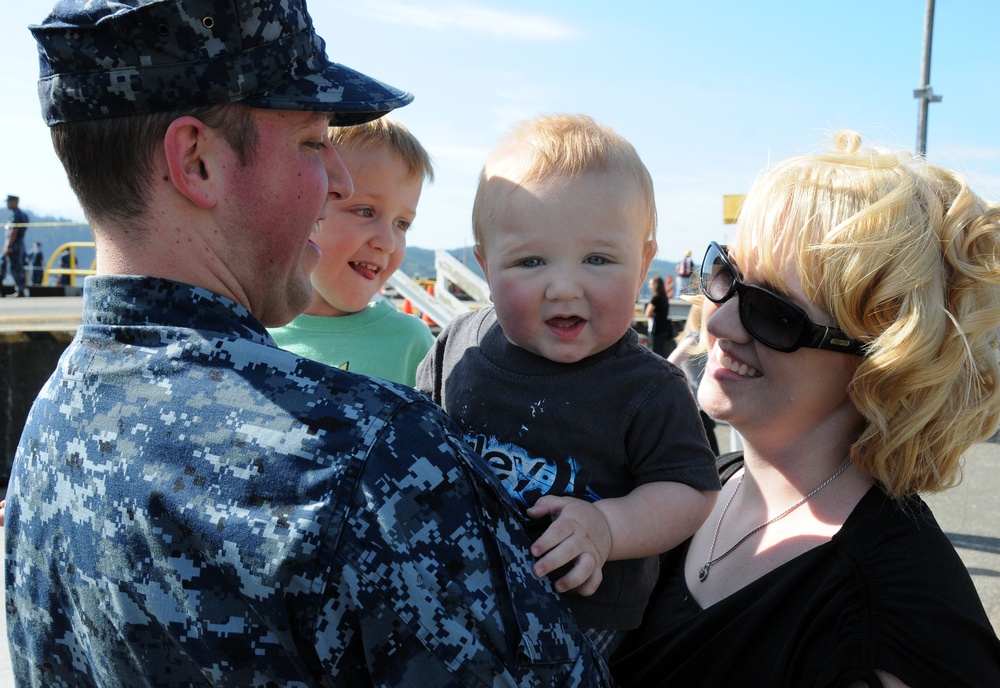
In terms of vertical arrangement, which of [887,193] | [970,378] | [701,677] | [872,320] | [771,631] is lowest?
[701,677]

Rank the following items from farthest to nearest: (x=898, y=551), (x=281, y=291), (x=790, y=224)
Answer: (x=790, y=224), (x=898, y=551), (x=281, y=291)

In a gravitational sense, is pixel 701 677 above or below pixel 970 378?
below

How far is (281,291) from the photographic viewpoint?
1.59 meters

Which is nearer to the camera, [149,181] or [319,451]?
[319,451]

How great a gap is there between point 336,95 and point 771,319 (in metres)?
1.20

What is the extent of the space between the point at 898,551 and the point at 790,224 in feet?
2.62

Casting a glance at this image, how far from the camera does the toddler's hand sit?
1501 mm

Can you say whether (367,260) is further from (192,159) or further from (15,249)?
(15,249)

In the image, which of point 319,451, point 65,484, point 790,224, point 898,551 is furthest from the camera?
point 790,224

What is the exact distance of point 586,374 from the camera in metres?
1.99

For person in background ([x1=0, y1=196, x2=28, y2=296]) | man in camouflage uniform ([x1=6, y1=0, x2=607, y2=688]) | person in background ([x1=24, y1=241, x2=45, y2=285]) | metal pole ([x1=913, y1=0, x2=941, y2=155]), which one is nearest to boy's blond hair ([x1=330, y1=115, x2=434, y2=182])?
man in camouflage uniform ([x1=6, y1=0, x2=607, y2=688])

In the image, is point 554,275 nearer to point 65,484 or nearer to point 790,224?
point 790,224

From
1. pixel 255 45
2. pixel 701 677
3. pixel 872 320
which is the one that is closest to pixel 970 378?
pixel 872 320

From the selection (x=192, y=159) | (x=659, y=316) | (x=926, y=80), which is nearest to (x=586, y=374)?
(x=192, y=159)
